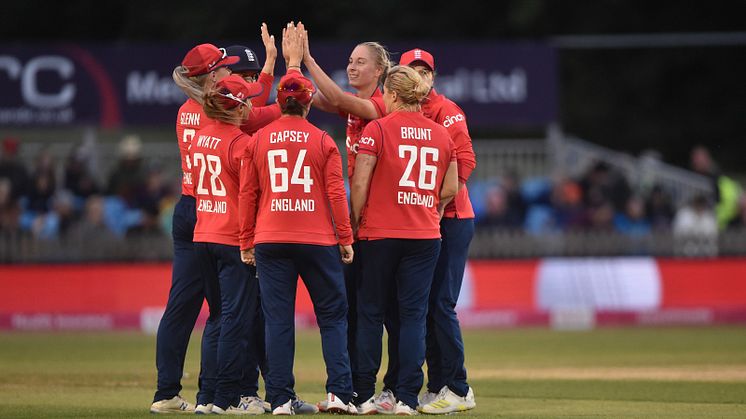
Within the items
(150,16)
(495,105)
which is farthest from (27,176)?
(150,16)

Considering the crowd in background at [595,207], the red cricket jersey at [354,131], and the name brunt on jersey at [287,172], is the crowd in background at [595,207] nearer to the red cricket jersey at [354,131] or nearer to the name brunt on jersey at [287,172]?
the red cricket jersey at [354,131]

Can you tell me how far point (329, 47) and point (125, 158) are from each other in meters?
4.09

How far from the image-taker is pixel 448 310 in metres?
11.1

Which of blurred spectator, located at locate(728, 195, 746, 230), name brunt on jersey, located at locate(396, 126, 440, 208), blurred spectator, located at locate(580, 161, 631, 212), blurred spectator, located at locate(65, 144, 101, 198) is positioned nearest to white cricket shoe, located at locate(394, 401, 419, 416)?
name brunt on jersey, located at locate(396, 126, 440, 208)

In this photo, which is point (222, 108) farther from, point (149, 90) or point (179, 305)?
point (149, 90)

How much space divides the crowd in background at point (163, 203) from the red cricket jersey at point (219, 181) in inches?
470

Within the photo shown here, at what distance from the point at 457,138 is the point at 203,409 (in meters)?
2.99

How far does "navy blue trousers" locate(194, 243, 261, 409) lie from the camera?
34.0ft

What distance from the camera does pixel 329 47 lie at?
24.1 m

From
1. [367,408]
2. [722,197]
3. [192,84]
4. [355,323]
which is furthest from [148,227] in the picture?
[367,408]

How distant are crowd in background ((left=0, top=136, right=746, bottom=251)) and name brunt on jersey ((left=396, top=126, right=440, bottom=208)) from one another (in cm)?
1202

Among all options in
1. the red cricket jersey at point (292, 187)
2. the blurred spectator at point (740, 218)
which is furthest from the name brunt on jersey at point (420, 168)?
the blurred spectator at point (740, 218)

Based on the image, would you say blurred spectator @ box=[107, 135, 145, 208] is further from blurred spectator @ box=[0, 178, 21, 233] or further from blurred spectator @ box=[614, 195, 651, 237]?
blurred spectator @ box=[614, 195, 651, 237]

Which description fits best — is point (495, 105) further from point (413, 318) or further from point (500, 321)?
point (413, 318)
